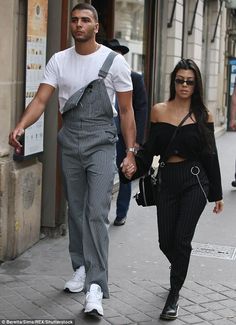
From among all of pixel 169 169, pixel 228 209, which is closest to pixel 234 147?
pixel 228 209

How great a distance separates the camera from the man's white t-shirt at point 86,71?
4.41 m

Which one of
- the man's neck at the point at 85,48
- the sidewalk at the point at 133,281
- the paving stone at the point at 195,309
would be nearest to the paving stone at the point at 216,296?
the sidewalk at the point at 133,281

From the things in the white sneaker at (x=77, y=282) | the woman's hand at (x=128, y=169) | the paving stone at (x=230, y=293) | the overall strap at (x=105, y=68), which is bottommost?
the paving stone at (x=230, y=293)

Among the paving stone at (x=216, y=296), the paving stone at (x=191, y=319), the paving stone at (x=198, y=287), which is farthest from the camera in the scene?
the paving stone at (x=198, y=287)

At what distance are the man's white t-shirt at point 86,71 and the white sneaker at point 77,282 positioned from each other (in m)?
1.28

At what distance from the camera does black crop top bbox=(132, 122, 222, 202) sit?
14.4 ft

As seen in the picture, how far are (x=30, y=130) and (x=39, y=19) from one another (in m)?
1.00

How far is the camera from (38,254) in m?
5.88

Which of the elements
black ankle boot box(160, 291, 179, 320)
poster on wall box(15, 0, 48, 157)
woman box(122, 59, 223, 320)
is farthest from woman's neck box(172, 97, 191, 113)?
poster on wall box(15, 0, 48, 157)

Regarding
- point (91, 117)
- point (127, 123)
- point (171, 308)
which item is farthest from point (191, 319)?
point (91, 117)

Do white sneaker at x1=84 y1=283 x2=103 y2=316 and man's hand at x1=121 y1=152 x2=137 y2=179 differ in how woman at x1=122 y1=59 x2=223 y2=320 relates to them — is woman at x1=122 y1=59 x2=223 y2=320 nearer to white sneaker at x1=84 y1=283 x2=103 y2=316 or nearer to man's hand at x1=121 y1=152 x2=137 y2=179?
man's hand at x1=121 y1=152 x2=137 y2=179

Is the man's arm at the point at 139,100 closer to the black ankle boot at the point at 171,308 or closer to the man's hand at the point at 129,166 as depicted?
the man's hand at the point at 129,166

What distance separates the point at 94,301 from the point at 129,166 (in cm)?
94

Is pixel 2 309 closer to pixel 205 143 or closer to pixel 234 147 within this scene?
pixel 205 143
